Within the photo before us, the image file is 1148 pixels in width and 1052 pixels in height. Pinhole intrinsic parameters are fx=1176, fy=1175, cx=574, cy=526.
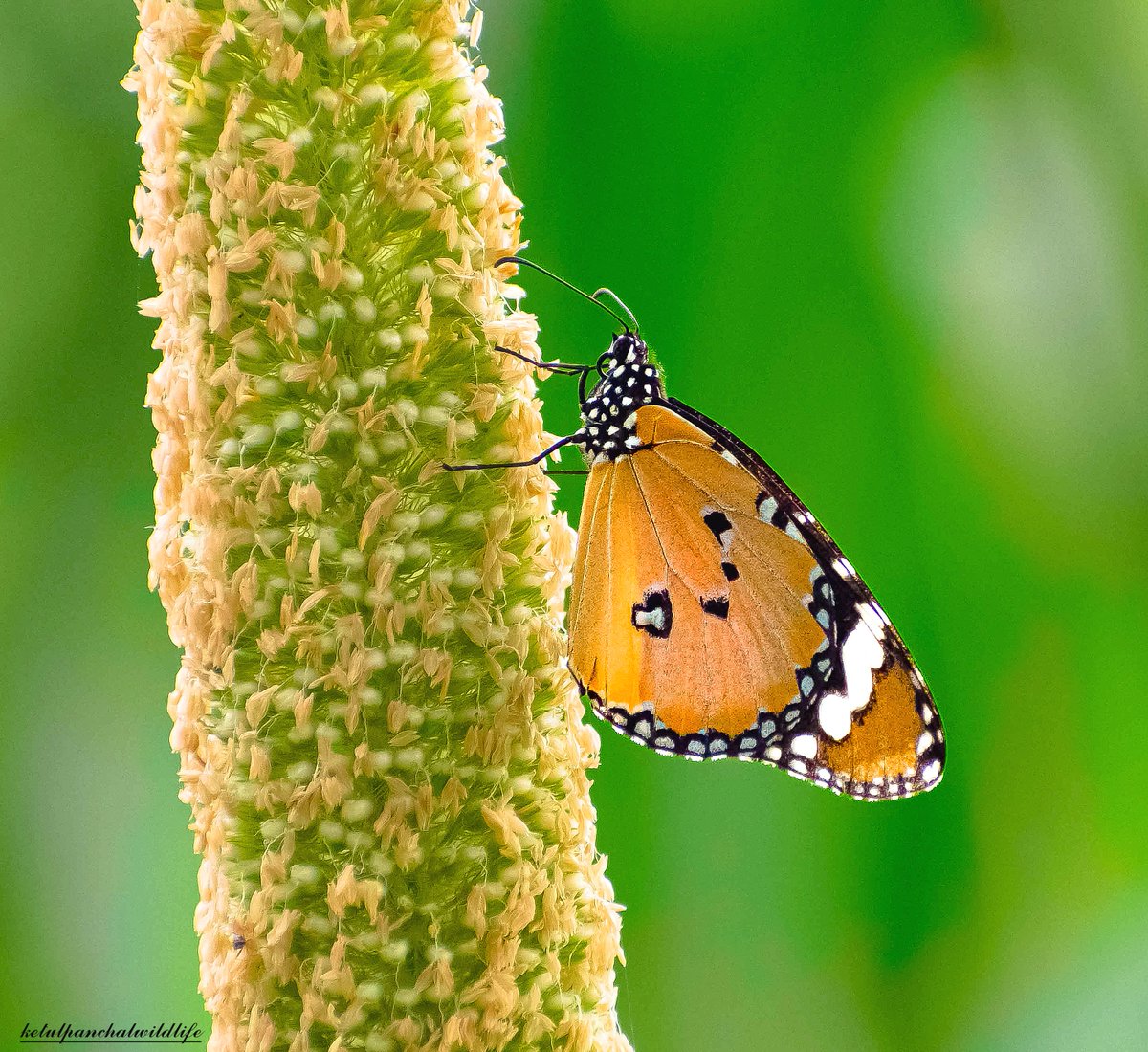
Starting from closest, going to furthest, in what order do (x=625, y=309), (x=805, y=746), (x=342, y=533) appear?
(x=342, y=533) < (x=805, y=746) < (x=625, y=309)

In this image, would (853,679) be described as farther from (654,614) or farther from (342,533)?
(342,533)

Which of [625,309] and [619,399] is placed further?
[625,309]

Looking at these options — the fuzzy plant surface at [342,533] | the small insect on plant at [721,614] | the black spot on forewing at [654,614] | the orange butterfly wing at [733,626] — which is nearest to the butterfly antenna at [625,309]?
the small insect on plant at [721,614]

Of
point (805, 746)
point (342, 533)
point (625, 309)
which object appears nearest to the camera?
point (342, 533)

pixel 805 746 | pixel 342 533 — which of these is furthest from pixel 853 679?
pixel 342 533

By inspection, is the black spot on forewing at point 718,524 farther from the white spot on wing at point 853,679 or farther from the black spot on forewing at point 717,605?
the white spot on wing at point 853,679

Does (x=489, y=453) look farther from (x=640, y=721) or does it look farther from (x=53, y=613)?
(x=53, y=613)

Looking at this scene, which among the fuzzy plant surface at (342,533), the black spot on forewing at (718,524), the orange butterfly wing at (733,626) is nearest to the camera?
the fuzzy plant surface at (342,533)

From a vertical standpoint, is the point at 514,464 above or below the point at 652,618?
above
